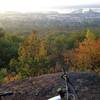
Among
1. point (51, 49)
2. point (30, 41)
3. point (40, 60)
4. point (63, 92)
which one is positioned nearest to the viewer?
point (63, 92)

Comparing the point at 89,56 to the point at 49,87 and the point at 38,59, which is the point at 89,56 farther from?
the point at 49,87

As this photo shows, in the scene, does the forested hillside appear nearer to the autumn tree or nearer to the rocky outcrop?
the autumn tree

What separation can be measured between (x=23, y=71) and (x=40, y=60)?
6.00 metres

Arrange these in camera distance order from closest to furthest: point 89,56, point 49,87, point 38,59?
1. point 49,87
2. point 38,59
3. point 89,56

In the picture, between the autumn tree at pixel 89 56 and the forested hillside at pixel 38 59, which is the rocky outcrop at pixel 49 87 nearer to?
the forested hillside at pixel 38 59

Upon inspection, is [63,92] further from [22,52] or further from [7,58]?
Result: [7,58]

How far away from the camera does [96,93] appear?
14773 millimetres

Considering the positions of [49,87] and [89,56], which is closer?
[49,87]

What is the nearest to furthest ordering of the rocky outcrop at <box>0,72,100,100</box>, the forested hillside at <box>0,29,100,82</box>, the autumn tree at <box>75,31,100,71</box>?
the rocky outcrop at <box>0,72,100,100</box> < the forested hillside at <box>0,29,100,82</box> < the autumn tree at <box>75,31,100,71</box>

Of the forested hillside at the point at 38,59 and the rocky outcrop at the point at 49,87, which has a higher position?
the rocky outcrop at the point at 49,87

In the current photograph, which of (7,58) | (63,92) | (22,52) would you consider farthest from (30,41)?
(63,92)

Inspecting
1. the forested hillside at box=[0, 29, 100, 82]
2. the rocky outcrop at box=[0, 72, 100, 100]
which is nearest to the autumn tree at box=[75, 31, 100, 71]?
the forested hillside at box=[0, 29, 100, 82]

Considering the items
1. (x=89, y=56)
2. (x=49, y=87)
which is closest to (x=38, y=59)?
(x=89, y=56)

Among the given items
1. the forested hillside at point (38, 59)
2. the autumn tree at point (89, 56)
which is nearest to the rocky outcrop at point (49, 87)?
the forested hillside at point (38, 59)
